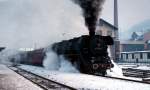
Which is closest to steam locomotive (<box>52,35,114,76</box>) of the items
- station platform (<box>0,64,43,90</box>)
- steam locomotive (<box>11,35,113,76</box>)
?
steam locomotive (<box>11,35,113,76</box>)

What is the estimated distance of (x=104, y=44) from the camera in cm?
2033

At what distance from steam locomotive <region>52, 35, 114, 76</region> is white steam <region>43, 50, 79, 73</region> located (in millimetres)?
1065

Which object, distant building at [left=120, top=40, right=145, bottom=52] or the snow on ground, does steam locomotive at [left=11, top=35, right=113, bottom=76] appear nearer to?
the snow on ground

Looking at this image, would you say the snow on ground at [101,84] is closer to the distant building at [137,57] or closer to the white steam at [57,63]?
the white steam at [57,63]

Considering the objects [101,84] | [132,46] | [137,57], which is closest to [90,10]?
[101,84]

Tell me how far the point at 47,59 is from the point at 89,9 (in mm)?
7350

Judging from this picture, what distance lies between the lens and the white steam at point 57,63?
851 inches

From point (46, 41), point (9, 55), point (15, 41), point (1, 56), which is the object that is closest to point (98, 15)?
point (46, 41)

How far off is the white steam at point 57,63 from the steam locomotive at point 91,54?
106 cm

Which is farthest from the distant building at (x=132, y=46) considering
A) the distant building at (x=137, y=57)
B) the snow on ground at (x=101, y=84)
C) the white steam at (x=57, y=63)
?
the snow on ground at (x=101, y=84)

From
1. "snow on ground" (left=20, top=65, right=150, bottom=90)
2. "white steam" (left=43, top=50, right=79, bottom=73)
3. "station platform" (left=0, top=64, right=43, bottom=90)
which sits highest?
"white steam" (left=43, top=50, right=79, bottom=73)

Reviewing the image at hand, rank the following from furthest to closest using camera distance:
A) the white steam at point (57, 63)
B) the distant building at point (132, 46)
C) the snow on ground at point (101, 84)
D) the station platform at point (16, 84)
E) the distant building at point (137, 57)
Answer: the distant building at point (132, 46)
the distant building at point (137, 57)
the white steam at point (57, 63)
the station platform at point (16, 84)
the snow on ground at point (101, 84)

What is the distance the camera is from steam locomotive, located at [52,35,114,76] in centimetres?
1950

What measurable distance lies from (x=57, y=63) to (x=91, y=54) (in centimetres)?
536
